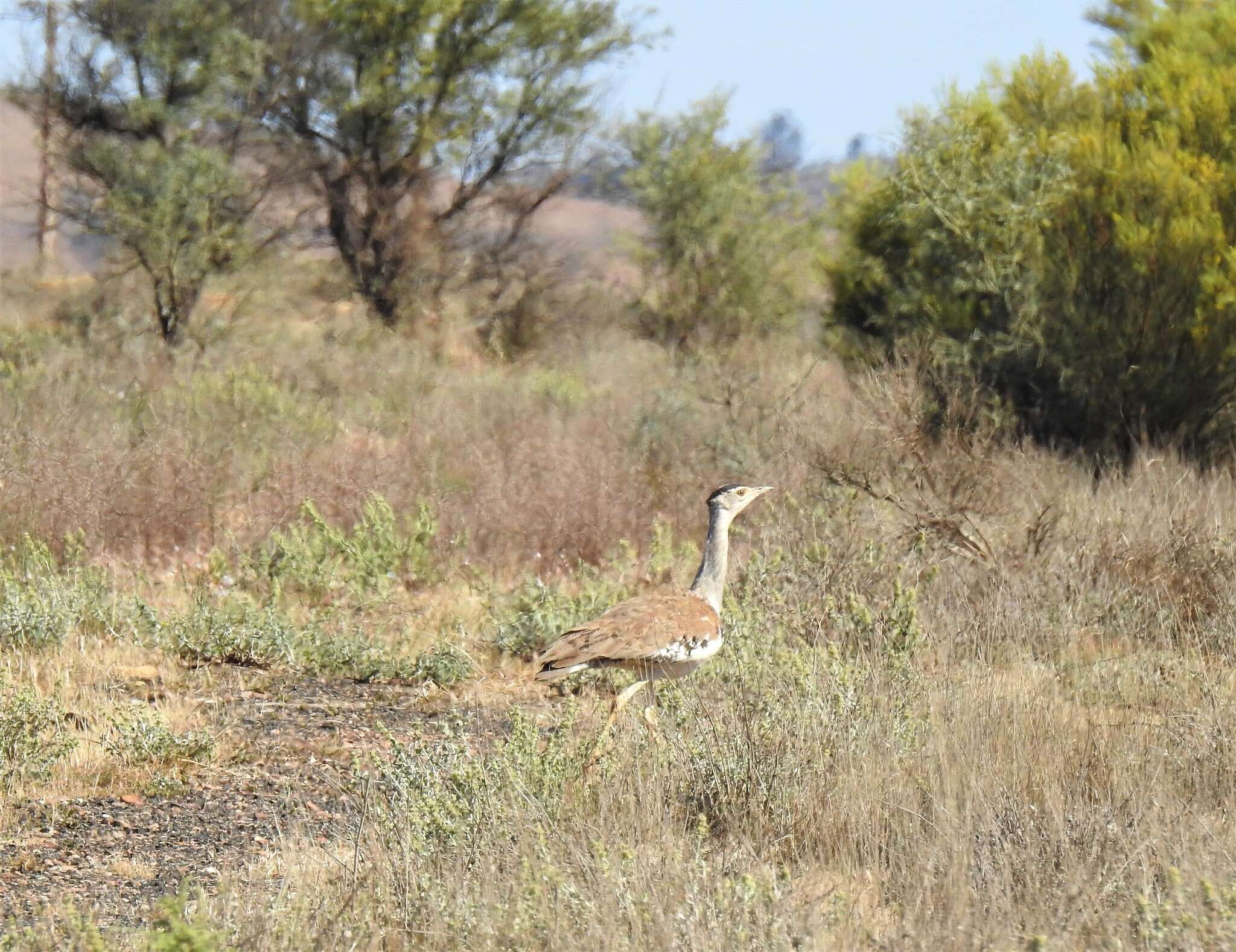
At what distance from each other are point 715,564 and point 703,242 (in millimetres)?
20131

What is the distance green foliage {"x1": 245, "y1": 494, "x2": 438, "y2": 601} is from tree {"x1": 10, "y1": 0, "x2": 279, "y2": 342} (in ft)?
A: 38.3

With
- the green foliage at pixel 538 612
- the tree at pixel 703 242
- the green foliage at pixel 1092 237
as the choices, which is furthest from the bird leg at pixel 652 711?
the tree at pixel 703 242

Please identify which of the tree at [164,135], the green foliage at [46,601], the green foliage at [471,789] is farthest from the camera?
the tree at [164,135]

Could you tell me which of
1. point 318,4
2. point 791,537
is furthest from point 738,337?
point 791,537

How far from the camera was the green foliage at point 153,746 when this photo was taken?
5.63m

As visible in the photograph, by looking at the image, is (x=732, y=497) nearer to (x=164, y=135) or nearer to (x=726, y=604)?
(x=726, y=604)

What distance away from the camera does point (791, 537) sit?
314 inches

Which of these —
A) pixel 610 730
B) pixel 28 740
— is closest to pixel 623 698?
pixel 610 730

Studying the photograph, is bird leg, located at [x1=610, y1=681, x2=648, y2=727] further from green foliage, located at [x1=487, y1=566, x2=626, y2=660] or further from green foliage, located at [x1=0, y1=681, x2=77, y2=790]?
green foliage, located at [x1=0, y1=681, x2=77, y2=790]

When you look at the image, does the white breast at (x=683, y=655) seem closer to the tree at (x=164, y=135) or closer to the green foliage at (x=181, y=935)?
the green foliage at (x=181, y=935)

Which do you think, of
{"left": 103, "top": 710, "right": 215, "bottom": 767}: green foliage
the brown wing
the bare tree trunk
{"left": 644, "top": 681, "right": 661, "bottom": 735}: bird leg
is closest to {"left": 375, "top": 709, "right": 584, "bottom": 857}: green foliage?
{"left": 644, "top": 681, "right": 661, "bottom": 735}: bird leg

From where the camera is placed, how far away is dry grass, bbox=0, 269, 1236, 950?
365 cm

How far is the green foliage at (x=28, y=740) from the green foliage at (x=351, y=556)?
2.30 metres

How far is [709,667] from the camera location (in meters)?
6.06
